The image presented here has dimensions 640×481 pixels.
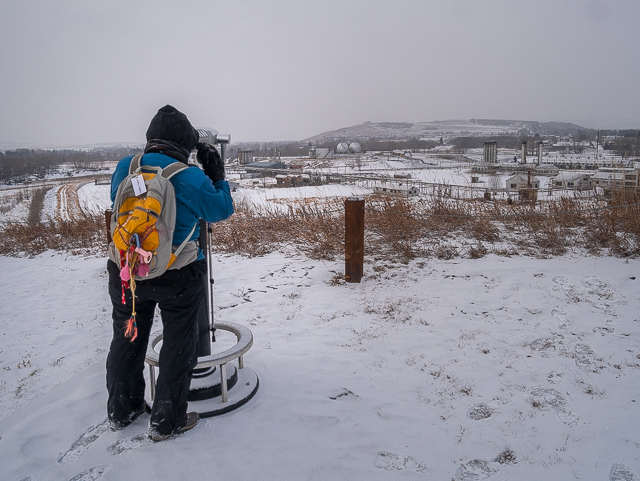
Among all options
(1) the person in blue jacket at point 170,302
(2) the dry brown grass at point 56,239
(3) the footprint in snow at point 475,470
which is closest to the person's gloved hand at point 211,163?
(1) the person in blue jacket at point 170,302

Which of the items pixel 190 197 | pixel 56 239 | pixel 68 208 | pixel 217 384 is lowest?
pixel 217 384

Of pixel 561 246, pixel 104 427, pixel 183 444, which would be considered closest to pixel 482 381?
pixel 183 444

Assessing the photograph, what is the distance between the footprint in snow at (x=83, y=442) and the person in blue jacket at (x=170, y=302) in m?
0.13

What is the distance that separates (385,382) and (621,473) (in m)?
1.58

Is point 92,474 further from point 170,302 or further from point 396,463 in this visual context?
point 396,463

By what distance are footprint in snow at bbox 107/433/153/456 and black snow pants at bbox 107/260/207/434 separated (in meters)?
0.13

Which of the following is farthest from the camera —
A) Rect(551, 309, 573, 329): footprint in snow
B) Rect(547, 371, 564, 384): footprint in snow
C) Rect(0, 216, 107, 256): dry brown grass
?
Rect(0, 216, 107, 256): dry brown grass

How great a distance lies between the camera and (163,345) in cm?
244

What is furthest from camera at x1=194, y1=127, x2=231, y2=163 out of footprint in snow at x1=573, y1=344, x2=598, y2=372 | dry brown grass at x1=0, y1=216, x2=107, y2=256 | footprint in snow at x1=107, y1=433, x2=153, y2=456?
dry brown grass at x1=0, y1=216, x2=107, y2=256

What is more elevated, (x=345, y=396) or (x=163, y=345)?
(x=163, y=345)

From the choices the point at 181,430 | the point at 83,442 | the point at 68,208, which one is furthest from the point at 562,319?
the point at 68,208

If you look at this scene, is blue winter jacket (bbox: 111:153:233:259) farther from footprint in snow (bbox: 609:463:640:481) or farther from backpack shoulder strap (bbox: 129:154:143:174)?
footprint in snow (bbox: 609:463:640:481)

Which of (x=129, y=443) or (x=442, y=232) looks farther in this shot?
(x=442, y=232)

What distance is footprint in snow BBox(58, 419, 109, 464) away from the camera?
2396 millimetres
